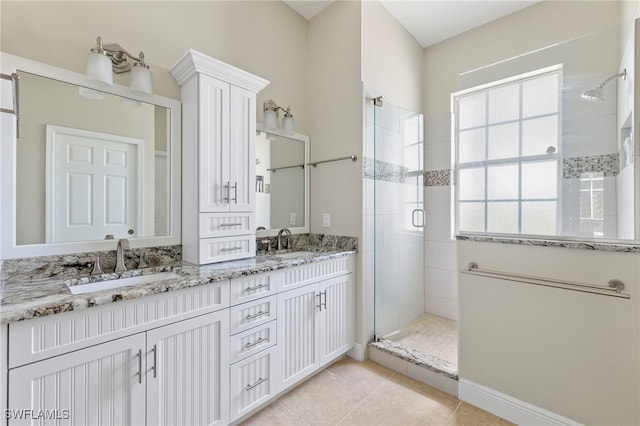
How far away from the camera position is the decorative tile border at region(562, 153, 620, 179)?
1418 millimetres

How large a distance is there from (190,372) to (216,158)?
120 cm

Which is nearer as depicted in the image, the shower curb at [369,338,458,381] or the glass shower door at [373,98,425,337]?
the shower curb at [369,338,458,381]

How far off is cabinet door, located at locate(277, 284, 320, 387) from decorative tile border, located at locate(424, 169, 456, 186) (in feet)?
6.23

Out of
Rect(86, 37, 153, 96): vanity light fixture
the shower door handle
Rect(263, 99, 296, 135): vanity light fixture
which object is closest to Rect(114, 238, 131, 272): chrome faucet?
Rect(86, 37, 153, 96): vanity light fixture

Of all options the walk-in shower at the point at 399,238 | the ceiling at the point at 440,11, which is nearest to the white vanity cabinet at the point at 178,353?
the walk-in shower at the point at 399,238

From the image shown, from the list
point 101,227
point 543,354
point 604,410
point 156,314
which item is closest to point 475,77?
point 543,354

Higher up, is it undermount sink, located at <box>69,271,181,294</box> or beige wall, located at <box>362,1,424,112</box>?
beige wall, located at <box>362,1,424,112</box>

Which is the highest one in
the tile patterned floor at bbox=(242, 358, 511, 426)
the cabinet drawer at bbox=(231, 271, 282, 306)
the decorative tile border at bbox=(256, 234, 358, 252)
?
the decorative tile border at bbox=(256, 234, 358, 252)

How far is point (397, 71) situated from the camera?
2725 millimetres

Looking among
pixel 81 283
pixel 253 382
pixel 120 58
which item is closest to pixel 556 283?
pixel 253 382

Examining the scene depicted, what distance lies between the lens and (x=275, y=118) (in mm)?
2314

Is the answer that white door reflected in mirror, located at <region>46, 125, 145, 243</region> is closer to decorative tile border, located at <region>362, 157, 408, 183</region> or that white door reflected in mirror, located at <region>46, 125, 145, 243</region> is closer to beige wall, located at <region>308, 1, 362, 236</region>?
beige wall, located at <region>308, 1, 362, 236</region>

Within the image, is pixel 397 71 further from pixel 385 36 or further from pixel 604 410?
pixel 604 410

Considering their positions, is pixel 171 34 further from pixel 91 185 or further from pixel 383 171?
pixel 383 171
